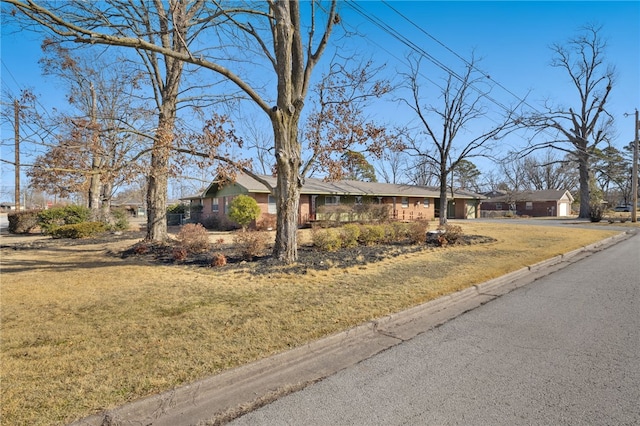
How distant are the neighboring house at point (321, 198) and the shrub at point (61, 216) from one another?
706 centimetres

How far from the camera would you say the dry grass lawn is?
314 centimetres

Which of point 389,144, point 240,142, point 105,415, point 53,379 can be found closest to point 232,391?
point 105,415

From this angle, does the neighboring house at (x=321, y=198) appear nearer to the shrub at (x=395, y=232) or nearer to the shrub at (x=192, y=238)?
the shrub at (x=192, y=238)

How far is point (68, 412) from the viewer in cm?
271

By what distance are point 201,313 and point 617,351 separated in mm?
5195

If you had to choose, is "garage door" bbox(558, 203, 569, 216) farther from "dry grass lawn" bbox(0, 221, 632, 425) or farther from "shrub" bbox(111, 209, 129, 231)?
"shrub" bbox(111, 209, 129, 231)

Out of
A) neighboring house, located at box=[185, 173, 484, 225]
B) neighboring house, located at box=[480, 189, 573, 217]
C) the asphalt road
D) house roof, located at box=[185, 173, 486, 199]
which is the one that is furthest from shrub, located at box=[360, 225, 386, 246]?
neighboring house, located at box=[480, 189, 573, 217]

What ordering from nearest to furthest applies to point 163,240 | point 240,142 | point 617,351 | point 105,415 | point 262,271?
point 105,415, point 617,351, point 262,271, point 240,142, point 163,240

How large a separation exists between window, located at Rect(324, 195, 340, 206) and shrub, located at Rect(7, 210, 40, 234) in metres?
18.0

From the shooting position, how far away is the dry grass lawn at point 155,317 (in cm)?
314

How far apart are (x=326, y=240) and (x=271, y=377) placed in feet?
24.4

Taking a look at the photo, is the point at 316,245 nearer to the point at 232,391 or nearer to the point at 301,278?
the point at 301,278

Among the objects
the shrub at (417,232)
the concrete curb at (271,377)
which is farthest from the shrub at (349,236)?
the concrete curb at (271,377)

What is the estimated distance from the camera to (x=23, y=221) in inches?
818
